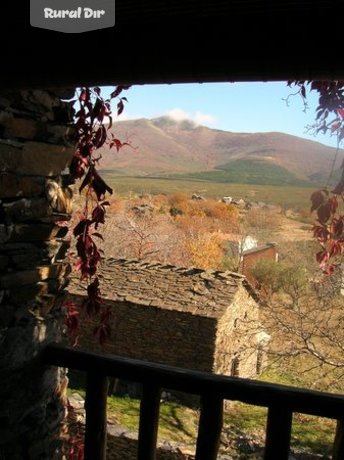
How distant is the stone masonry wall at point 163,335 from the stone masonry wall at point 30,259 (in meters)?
9.25

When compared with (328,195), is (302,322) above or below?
below

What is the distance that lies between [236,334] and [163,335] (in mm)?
2296

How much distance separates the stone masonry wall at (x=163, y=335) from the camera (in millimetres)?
11625

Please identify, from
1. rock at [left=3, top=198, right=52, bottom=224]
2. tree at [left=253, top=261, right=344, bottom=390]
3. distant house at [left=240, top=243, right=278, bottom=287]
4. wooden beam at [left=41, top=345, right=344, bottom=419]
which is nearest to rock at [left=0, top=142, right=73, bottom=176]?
rock at [left=3, top=198, right=52, bottom=224]

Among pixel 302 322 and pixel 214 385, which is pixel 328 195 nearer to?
pixel 214 385

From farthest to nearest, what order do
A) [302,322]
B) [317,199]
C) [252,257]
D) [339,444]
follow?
[252,257], [302,322], [317,199], [339,444]

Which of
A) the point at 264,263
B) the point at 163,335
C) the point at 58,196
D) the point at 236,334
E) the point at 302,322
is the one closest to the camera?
the point at 58,196

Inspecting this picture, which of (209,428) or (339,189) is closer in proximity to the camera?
(209,428)

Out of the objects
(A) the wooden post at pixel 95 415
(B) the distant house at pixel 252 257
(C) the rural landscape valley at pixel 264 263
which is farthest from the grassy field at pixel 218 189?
(A) the wooden post at pixel 95 415

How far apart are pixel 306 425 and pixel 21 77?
1288 cm

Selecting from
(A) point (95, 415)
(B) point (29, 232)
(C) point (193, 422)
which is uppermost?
(B) point (29, 232)

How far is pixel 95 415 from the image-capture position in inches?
76.8

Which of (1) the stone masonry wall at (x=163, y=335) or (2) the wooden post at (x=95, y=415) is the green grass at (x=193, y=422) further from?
(2) the wooden post at (x=95, y=415)

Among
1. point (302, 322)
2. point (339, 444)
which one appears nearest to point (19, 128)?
point (339, 444)
